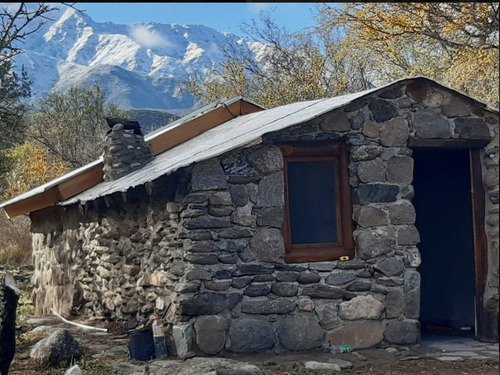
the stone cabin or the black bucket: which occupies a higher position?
the stone cabin

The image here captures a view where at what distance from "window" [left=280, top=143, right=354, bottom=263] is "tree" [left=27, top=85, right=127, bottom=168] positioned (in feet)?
63.0

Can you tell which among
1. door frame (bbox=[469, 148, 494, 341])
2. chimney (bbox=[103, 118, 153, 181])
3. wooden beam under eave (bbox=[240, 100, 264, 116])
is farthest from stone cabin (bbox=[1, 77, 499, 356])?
wooden beam under eave (bbox=[240, 100, 264, 116])

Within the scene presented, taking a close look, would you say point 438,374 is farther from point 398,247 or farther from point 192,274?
point 192,274

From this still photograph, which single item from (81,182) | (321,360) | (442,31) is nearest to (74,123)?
(442,31)

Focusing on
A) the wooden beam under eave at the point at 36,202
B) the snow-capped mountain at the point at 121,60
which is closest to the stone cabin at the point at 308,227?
the wooden beam under eave at the point at 36,202

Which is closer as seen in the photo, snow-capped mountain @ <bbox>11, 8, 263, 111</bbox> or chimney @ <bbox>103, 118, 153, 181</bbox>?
chimney @ <bbox>103, 118, 153, 181</bbox>

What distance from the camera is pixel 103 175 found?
1002 cm

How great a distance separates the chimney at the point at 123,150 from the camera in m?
9.54

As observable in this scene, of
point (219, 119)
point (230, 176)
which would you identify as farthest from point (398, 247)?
point (219, 119)

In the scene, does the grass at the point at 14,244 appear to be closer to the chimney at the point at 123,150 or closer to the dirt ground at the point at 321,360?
the chimney at the point at 123,150

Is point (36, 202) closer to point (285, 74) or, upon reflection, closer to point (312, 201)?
point (312, 201)

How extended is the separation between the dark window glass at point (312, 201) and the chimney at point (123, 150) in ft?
9.35

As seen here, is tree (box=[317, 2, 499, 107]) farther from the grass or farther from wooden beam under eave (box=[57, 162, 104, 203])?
the grass

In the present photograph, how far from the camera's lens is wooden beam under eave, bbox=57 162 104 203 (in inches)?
388
